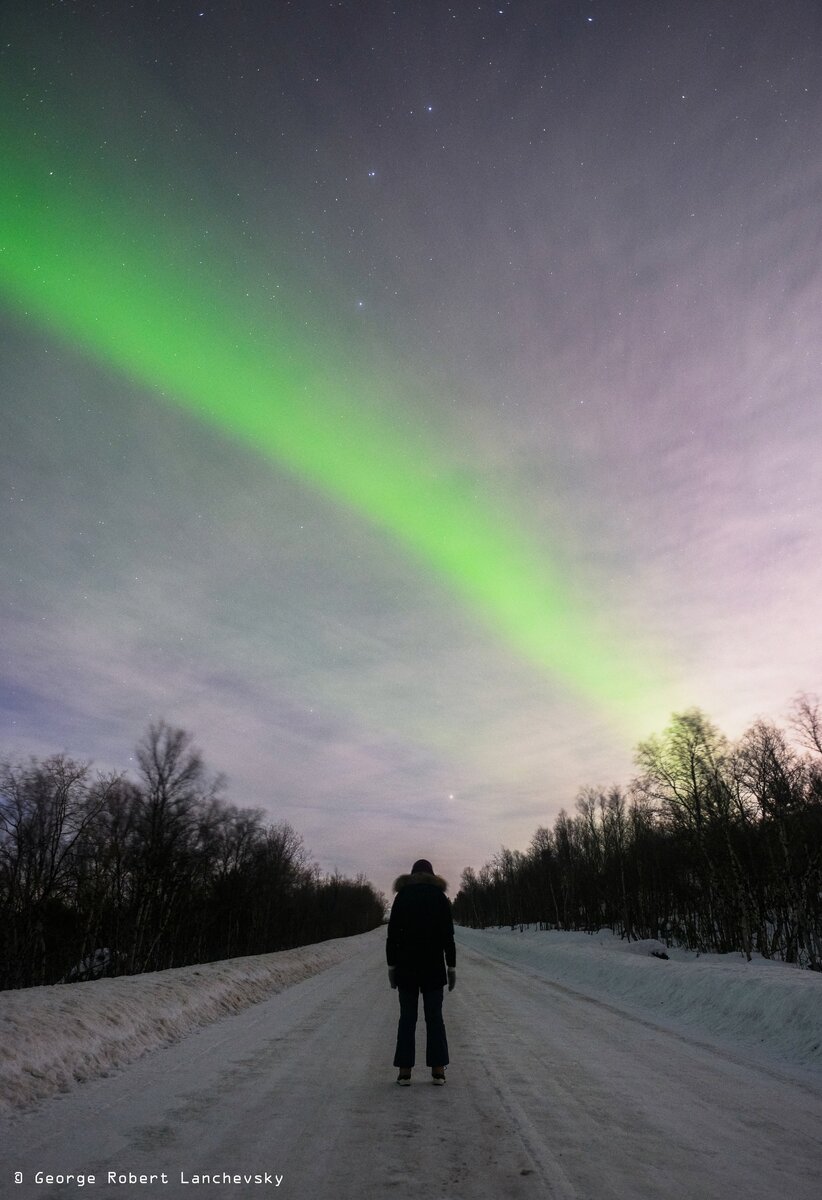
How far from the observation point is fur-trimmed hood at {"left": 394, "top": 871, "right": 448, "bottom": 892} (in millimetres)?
6143

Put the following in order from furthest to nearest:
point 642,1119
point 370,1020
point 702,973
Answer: point 702,973 < point 370,1020 < point 642,1119

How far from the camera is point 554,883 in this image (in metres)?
75.4

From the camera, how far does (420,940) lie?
228 inches

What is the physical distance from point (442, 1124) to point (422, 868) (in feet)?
7.37

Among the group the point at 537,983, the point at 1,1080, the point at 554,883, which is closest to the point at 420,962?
the point at 1,1080

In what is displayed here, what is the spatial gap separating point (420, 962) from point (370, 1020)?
4683 mm

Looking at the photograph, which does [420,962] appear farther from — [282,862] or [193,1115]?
[282,862]

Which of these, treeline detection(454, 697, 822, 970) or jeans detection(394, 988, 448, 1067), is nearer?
jeans detection(394, 988, 448, 1067)

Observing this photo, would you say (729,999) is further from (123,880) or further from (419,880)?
(123,880)

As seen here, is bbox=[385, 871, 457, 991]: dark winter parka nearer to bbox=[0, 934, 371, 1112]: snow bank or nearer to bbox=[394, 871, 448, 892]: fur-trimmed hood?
bbox=[394, 871, 448, 892]: fur-trimmed hood

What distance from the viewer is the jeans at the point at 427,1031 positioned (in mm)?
5363

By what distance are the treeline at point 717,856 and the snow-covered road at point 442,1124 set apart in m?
18.8

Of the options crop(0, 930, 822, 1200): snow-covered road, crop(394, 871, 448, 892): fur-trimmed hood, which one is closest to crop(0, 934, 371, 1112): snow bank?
crop(0, 930, 822, 1200): snow-covered road

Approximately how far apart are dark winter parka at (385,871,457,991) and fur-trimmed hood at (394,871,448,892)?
11 cm
